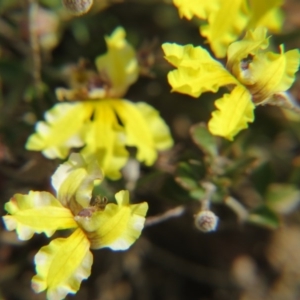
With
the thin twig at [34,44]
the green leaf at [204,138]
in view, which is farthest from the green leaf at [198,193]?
the thin twig at [34,44]

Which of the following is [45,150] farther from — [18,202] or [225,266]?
[225,266]

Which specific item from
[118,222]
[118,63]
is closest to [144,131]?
[118,63]

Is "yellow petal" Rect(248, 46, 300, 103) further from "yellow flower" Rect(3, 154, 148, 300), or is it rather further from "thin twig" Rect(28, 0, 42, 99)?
"thin twig" Rect(28, 0, 42, 99)

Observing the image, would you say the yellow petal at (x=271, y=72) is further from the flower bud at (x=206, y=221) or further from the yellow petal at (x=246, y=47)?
the flower bud at (x=206, y=221)

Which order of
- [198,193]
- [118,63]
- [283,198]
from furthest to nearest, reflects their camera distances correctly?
[283,198]
[118,63]
[198,193]

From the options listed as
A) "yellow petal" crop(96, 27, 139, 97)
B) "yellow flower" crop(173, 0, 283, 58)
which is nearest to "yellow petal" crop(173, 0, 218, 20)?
"yellow flower" crop(173, 0, 283, 58)

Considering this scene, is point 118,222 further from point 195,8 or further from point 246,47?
point 195,8
